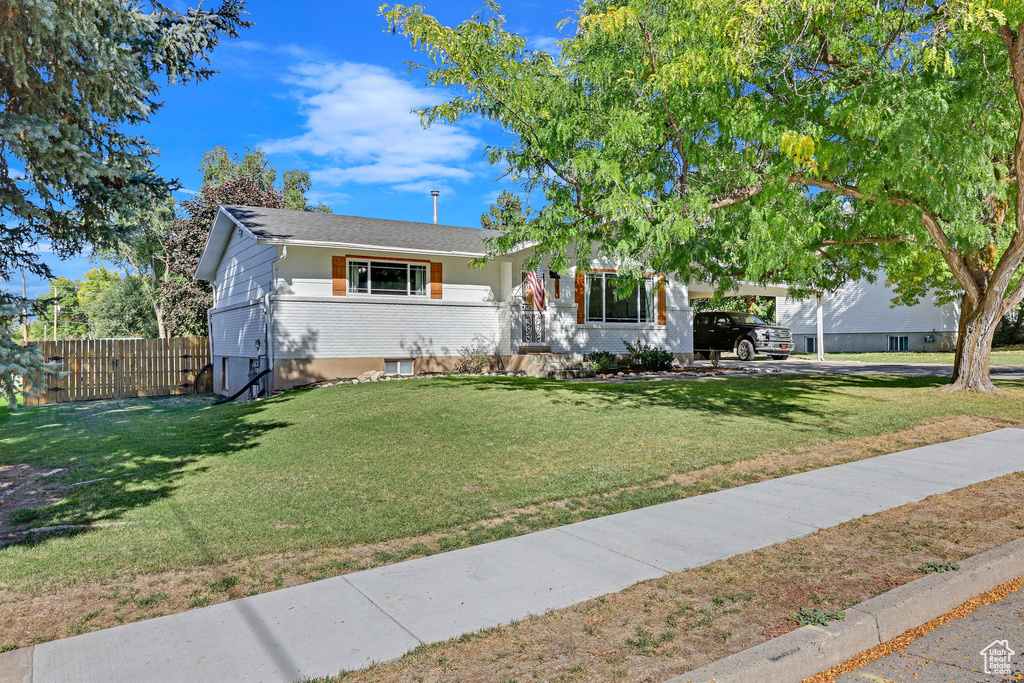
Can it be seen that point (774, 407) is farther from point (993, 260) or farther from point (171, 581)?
point (171, 581)

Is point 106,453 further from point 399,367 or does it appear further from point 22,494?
point 399,367

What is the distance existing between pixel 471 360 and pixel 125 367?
1143 cm

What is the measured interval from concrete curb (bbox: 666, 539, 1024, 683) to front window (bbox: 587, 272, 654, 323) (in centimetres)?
1590

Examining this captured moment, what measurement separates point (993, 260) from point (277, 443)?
595 inches

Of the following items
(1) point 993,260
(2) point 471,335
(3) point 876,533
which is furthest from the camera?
(2) point 471,335

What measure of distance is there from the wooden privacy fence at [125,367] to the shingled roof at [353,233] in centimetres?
565

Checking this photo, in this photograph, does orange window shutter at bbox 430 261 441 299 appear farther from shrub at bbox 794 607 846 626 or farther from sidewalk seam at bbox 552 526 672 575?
shrub at bbox 794 607 846 626

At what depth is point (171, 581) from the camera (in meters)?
4.43

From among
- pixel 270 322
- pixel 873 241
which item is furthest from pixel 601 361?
pixel 270 322

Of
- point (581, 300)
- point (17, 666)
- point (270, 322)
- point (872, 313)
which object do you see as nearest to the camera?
point (17, 666)

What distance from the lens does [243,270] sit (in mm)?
20094

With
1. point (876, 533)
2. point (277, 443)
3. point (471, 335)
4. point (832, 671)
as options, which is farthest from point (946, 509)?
point (471, 335)

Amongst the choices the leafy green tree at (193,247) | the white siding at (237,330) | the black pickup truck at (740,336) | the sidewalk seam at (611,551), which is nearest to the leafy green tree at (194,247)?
the leafy green tree at (193,247)

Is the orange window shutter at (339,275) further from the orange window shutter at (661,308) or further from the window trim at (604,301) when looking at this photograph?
the orange window shutter at (661,308)
